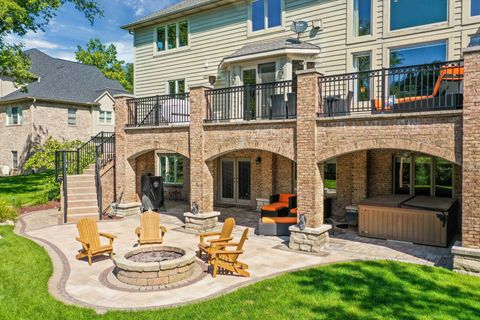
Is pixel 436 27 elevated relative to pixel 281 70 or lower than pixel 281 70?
elevated

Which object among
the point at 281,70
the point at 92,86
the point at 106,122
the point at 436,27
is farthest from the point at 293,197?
the point at 92,86

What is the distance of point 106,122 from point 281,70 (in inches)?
924

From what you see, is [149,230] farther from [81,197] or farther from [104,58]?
[104,58]

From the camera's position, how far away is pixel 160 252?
9.06 meters

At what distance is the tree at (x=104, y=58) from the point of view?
51.0 meters

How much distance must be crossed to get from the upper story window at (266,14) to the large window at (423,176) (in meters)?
7.86

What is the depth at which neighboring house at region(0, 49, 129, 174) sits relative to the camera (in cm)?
2855

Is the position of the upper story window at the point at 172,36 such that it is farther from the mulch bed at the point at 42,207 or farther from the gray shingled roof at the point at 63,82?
the gray shingled roof at the point at 63,82

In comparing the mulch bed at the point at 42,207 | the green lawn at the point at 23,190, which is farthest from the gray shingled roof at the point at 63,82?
the mulch bed at the point at 42,207

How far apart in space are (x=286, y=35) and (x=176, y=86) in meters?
6.58

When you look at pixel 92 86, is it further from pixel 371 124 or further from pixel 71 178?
pixel 371 124

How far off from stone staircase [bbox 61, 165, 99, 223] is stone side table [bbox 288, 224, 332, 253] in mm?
8674

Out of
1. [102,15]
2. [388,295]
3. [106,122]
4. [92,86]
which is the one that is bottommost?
[388,295]

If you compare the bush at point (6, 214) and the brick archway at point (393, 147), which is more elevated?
the brick archway at point (393, 147)
